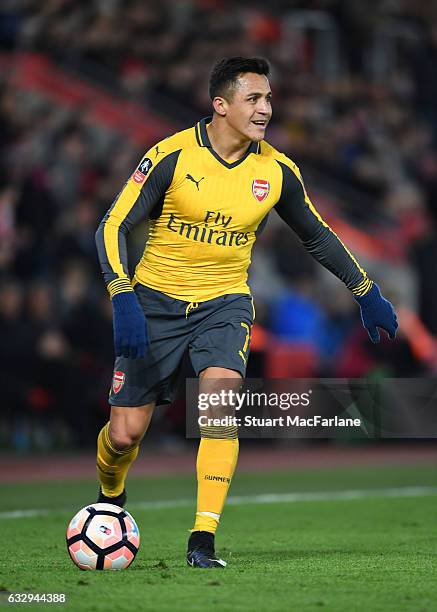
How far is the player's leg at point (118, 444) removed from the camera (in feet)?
22.9

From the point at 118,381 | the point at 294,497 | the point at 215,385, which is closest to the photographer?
the point at 215,385

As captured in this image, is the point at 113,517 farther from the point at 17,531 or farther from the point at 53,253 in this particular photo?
the point at 53,253

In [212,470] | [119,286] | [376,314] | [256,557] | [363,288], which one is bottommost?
[256,557]

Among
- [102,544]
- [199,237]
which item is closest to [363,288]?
[199,237]

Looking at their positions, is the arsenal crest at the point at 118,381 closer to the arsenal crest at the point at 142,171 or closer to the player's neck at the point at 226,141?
the arsenal crest at the point at 142,171

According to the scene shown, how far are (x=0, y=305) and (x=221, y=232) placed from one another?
23.8 ft

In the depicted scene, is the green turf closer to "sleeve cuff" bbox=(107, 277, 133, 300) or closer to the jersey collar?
"sleeve cuff" bbox=(107, 277, 133, 300)

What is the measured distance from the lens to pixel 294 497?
11.1 meters

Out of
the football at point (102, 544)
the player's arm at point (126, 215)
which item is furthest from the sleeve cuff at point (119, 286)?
the football at point (102, 544)

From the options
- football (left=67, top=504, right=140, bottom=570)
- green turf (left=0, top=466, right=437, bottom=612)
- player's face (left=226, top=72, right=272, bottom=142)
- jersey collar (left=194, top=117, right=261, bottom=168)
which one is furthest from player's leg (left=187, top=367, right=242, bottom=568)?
player's face (left=226, top=72, right=272, bottom=142)

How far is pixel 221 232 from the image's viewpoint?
22.8 feet

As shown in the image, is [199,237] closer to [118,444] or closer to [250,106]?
[250,106]

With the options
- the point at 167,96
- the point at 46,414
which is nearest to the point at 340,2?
the point at 167,96

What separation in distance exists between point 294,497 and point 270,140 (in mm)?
8814
